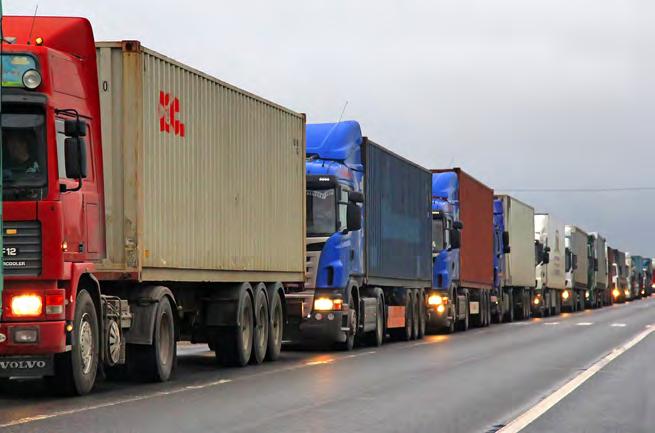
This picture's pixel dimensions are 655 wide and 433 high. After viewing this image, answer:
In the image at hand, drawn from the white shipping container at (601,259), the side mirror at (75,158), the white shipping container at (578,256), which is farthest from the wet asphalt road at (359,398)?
the white shipping container at (601,259)

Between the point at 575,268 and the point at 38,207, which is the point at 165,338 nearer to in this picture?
the point at 38,207

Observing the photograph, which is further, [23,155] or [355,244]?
[355,244]

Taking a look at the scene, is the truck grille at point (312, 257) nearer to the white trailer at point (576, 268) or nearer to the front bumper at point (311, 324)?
the front bumper at point (311, 324)

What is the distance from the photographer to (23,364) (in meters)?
13.6

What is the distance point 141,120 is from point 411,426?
19.2ft

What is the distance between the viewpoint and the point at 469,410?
43.5 ft

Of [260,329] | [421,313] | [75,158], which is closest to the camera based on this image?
[75,158]

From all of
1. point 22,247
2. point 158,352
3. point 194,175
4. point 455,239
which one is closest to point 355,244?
point 194,175

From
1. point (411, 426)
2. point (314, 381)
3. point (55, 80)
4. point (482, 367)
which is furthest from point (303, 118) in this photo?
point (411, 426)

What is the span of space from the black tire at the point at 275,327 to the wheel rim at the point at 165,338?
451 cm

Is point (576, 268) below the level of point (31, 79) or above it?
below

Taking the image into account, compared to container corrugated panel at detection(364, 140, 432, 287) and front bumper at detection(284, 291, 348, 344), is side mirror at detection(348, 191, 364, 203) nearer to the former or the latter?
container corrugated panel at detection(364, 140, 432, 287)

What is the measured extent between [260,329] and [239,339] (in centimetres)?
126

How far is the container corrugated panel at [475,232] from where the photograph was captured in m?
38.1
